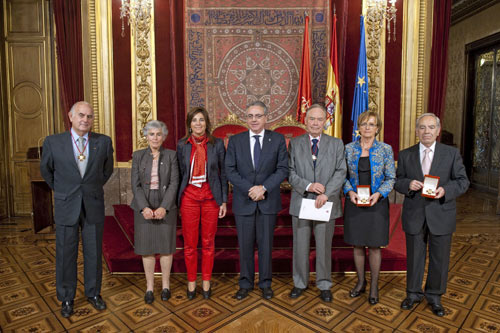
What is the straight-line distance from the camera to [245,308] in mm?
2996

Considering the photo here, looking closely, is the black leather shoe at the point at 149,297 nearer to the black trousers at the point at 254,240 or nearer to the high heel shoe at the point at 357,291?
the black trousers at the point at 254,240

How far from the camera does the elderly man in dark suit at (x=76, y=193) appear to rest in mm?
2852

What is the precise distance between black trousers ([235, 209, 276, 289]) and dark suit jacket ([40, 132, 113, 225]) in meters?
1.16

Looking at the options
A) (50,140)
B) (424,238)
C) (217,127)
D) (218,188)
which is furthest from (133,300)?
(217,127)

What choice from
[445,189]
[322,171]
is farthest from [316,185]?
[445,189]

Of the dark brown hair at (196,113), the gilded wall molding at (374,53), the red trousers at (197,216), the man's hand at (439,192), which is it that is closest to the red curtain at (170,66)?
the dark brown hair at (196,113)

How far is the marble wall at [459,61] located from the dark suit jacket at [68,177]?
8.42 meters

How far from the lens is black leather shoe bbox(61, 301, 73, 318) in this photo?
290cm

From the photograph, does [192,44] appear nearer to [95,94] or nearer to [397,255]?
[95,94]

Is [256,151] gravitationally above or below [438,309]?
above

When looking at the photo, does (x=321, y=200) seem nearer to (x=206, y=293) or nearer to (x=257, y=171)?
(x=257, y=171)

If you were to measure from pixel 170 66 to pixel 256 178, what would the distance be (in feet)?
9.91

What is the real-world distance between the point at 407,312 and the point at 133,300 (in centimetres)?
221

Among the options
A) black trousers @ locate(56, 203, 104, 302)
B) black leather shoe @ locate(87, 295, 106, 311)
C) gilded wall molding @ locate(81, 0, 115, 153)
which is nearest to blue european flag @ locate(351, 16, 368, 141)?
gilded wall molding @ locate(81, 0, 115, 153)
